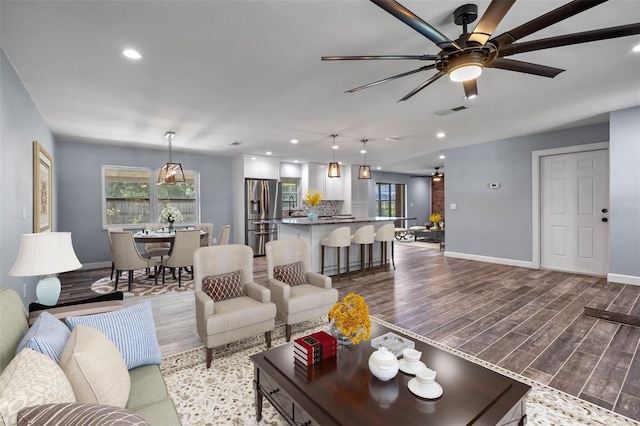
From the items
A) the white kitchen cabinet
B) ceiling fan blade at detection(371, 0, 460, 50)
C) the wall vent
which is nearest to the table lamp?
ceiling fan blade at detection(371, 0, 460, 50)

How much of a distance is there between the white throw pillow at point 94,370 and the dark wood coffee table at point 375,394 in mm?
716

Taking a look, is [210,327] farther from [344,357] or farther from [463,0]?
[463,0]

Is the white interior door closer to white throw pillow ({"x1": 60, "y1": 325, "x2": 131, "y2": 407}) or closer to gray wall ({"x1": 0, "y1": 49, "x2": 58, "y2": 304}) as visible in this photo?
white throw pillow ({"x1": 60, "y1": 325, "x2": 131, "y2": 407})

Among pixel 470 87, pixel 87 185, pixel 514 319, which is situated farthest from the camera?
pixel 87 185

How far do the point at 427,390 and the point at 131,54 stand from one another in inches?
131

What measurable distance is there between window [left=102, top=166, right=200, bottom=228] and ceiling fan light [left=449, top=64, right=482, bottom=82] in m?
6.87

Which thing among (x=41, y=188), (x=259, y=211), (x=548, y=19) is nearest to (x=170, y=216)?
(x=41, y=188)

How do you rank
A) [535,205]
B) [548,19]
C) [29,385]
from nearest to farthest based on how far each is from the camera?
1. [29,385]
2. [548,19]
3. [535,205]

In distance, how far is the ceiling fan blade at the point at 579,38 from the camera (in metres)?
1.68

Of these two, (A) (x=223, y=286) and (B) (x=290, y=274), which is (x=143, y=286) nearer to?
(A) (x=223, y=286)

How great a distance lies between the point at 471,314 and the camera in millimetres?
3611

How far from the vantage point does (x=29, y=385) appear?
0.89m

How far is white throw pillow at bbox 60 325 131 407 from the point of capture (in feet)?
3.77

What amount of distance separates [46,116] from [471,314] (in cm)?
639
